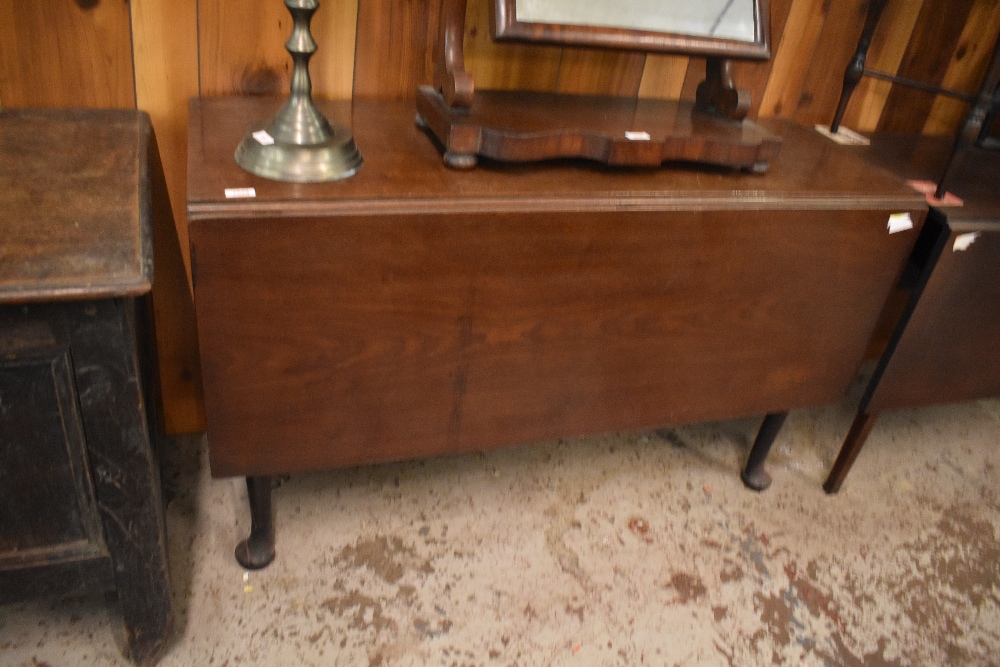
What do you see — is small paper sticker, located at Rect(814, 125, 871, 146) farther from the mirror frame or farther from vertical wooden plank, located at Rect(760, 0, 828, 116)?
the mirror frame

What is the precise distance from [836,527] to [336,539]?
1017mm

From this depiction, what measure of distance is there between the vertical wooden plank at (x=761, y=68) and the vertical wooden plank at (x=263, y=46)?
30.0 inches

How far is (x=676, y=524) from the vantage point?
1.55 metres

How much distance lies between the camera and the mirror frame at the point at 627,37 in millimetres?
1074

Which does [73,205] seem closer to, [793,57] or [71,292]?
[71,292]

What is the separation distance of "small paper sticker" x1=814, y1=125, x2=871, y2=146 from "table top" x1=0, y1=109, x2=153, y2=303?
1.26 metres

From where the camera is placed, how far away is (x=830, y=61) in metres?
1.58

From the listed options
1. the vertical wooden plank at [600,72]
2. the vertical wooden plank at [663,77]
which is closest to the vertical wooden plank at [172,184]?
the vertical wooden plank at [600,72]

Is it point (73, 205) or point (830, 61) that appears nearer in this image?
point (73, 205)

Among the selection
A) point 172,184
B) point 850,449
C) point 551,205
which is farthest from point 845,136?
point 172,184

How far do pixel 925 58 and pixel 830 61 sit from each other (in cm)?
24

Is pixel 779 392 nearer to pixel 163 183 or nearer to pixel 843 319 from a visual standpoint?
pixel 843 319

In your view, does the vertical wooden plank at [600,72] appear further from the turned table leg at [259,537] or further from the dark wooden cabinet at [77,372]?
the turned table leg at [259,537]

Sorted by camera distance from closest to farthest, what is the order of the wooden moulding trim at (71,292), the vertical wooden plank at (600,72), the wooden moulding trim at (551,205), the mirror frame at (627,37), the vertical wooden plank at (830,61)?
1. the wooden moulding trim at (71,292)
2. the wooden moulding trim at (551,205)
3. the mirror frame at (627,37)
4. the vertical wooden plank at (600,72)
5. the vertical wooden plank at (830,61)
